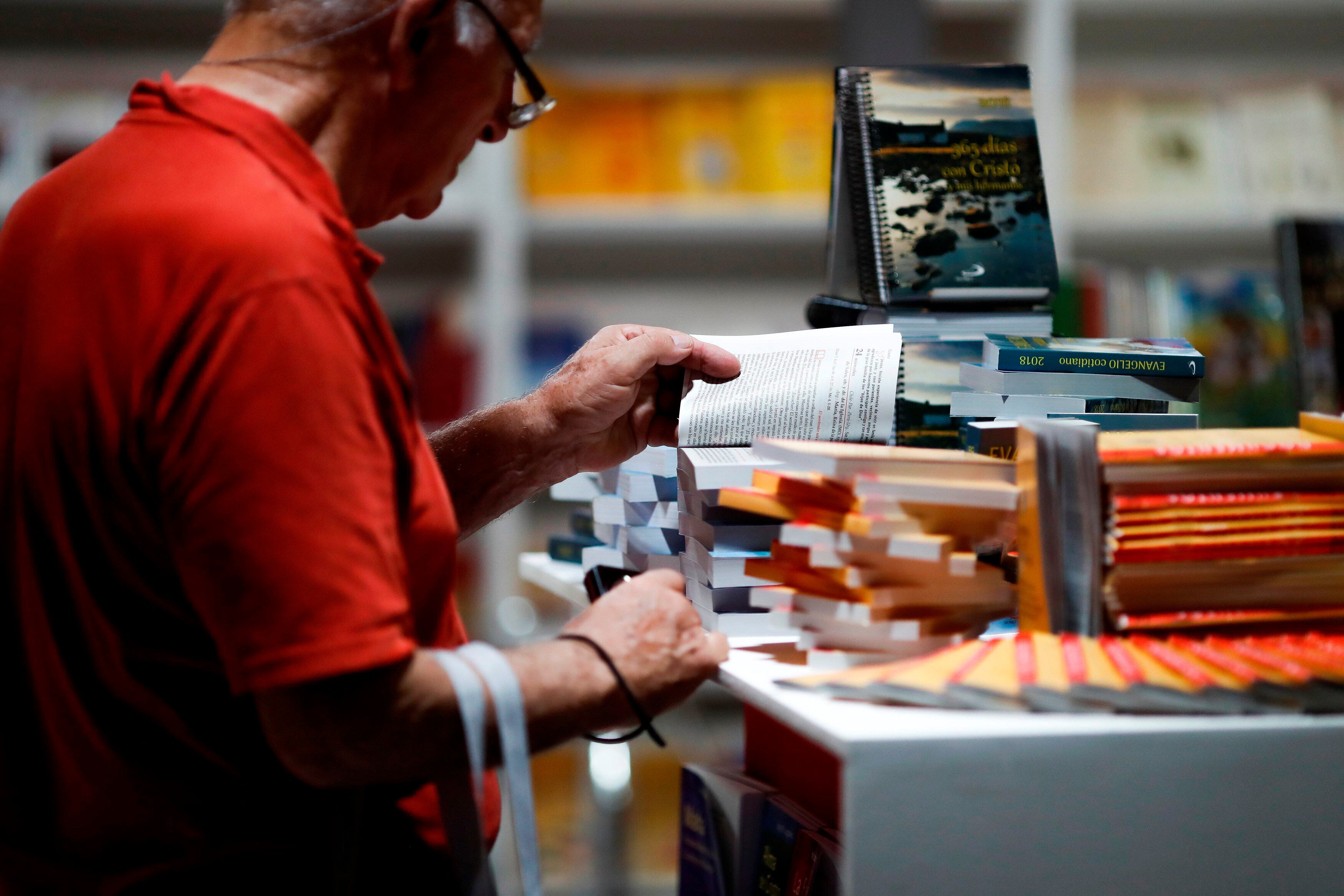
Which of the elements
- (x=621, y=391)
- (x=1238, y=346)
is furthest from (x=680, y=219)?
(x=621, y=391)

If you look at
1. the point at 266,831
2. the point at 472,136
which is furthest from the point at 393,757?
the point at 472,136

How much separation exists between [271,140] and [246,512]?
30 centimetres

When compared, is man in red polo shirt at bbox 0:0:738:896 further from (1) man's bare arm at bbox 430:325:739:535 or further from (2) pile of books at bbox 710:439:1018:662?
(1) man's bare arm at bbox 430:325:739:535

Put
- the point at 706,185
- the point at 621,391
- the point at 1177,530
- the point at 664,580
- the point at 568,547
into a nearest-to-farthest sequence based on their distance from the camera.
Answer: the point at 1177,530 → the point at 664,580 → the point at 621,391 → the point at 568,547 → the point at 706,185

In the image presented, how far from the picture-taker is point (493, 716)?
804mm

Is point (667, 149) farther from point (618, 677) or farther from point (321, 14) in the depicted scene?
point (618, 677)

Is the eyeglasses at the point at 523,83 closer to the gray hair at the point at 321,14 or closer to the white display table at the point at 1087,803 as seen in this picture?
the gray hair at the point at 321,14

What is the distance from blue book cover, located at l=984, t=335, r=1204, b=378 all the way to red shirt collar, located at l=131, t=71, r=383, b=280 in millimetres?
586

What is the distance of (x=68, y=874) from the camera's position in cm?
84

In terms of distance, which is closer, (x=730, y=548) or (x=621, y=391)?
(x=730, y=548)

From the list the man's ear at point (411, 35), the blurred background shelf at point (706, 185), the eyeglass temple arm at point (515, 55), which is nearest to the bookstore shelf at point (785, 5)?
the blurred background shelf at point (706, 185)

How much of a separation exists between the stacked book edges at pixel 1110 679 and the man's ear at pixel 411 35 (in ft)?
1.89

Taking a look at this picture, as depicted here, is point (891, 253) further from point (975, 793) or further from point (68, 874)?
point (68, 874)

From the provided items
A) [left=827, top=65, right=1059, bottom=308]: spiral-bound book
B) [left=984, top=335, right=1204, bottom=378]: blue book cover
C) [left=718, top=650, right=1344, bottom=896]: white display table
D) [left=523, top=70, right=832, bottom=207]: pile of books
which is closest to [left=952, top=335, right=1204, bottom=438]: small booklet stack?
[left=984, top=335, right=1204, bottom=378]: blue book cover
